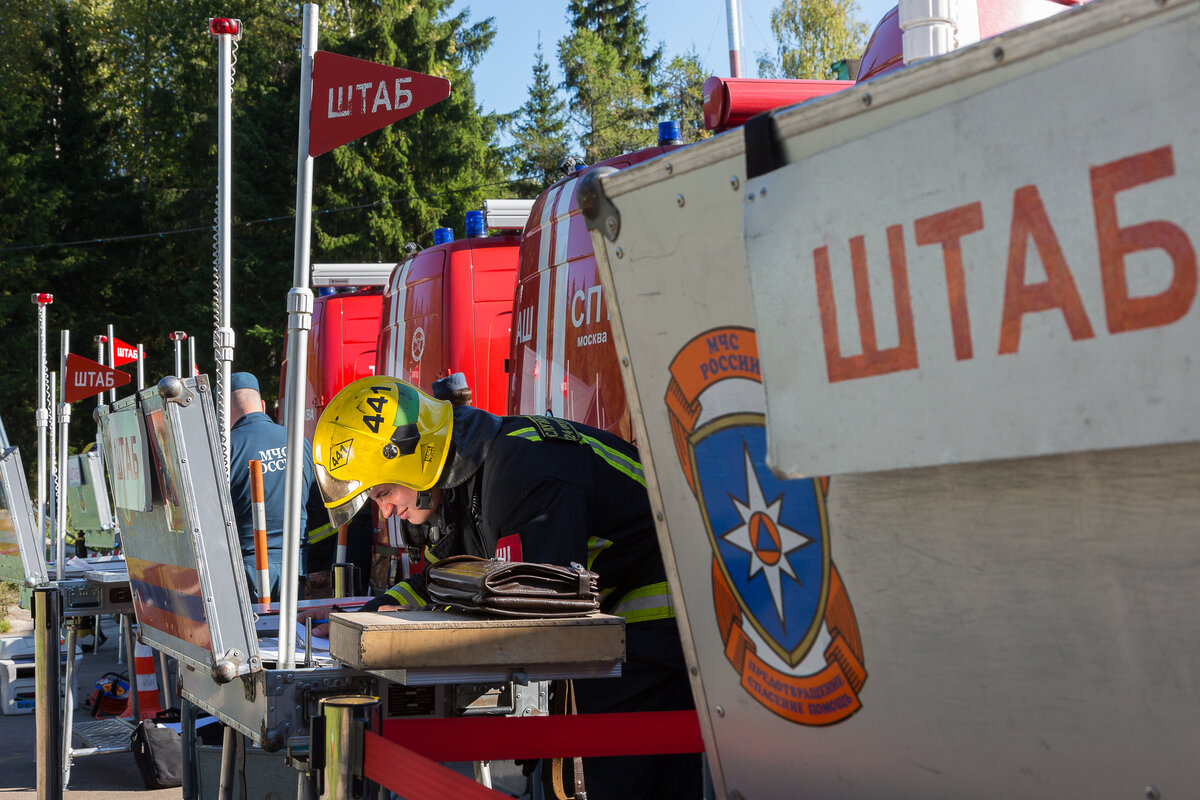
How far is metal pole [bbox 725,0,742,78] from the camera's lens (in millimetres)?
7133

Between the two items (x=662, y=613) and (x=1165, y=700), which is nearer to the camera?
(x=1165, y=700)

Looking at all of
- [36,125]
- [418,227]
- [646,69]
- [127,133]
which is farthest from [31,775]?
[646,69]

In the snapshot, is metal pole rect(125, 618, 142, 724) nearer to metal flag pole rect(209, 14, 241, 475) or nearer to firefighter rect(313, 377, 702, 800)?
metal flag pole rect(209, 14, 241, 475)

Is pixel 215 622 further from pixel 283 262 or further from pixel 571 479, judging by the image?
pixel 283 262

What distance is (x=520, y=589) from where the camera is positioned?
2480mm

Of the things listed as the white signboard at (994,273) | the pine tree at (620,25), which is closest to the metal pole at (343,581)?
the white signboard at (994,273)

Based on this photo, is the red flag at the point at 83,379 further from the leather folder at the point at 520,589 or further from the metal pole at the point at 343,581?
the leather folder at the point at 520,589

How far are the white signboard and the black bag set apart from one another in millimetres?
5041

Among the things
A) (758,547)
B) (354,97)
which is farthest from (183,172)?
(758,547)

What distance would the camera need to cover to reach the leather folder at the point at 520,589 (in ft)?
8.04

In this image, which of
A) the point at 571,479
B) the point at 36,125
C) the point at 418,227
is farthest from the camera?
the point at 36,125

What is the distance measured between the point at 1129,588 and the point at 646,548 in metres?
2.15

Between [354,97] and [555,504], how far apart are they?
124 cm

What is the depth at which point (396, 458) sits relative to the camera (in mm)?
3365
